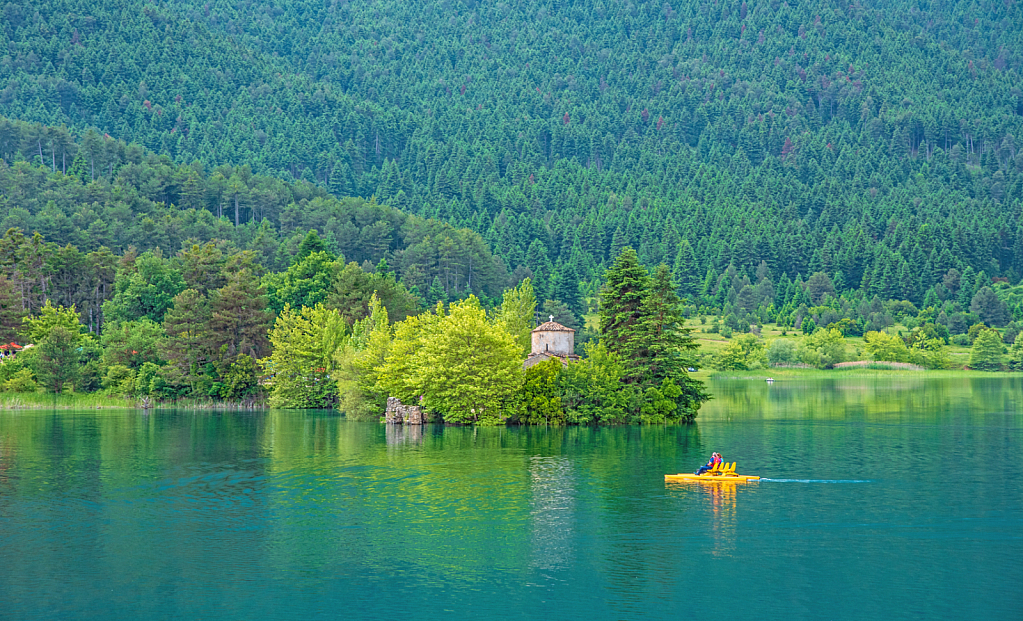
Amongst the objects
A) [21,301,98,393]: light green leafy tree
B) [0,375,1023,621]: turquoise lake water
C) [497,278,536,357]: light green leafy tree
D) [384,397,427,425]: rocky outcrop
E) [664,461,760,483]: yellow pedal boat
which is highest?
[497,278,536,357]: light green leafy tree

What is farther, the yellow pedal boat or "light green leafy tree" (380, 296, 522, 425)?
"light green leafy tree" (380, 296, 522, 425)

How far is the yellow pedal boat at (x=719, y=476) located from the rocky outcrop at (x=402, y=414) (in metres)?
47.8

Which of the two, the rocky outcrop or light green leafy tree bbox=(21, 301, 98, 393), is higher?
light green leafy tree bbox=(21, 301, 98, 393)

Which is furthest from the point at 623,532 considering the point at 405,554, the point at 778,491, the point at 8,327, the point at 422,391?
the point at 8,327

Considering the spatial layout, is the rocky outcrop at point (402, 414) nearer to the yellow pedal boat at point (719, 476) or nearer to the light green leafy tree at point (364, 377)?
the light green leafy tree at point (364, 377)

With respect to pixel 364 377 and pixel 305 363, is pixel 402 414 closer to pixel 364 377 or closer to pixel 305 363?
pixel 364 377

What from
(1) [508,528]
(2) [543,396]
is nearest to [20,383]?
(2) [543,396]

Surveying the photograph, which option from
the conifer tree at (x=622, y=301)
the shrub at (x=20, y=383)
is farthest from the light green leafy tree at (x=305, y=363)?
the conifer tree at (x=622, y=301)

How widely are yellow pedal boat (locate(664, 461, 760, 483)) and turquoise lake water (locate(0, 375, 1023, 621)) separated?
105 cm

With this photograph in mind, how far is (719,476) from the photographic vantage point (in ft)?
227

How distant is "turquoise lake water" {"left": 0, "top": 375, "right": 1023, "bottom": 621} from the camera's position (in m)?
42.0

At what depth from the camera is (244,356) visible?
5650 inches

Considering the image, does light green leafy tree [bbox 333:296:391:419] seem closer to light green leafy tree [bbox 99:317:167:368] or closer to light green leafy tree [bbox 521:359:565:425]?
light green leafy tree [bbox 521:359:565:425]

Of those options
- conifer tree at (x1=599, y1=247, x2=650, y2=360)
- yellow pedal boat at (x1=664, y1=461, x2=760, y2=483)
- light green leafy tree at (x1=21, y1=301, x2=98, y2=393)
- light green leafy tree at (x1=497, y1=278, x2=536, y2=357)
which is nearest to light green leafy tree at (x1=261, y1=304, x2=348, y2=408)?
light green leafy tree at (x1=497, y1=278, x2=536, y2=357)
